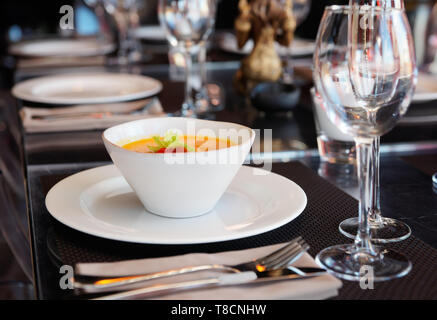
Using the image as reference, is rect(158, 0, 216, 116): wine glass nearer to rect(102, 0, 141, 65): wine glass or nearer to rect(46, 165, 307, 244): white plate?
rect(46, 165, 307, 244): white plate

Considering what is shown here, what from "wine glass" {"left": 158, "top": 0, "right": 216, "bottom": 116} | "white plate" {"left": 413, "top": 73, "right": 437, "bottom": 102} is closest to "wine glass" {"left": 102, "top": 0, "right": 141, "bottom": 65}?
"wine glass" {"left": 158, "top": 0, "right": 216, "bottom": 116}

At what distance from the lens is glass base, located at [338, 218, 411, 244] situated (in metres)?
0.73

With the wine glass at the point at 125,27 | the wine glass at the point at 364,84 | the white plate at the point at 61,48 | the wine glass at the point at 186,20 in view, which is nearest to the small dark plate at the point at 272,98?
the wine glass at the point at 186,20

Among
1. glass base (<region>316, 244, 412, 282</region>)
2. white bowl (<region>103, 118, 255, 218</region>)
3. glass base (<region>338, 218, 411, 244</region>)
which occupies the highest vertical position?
white bowl (<region>103, 118, 255, 218</region>)

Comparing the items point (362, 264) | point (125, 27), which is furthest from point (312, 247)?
point (125, 27)

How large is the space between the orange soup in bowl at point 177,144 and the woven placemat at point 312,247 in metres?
0.13

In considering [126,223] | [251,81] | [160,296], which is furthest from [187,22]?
[160,296]

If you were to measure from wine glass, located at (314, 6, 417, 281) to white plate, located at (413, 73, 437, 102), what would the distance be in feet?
2.39

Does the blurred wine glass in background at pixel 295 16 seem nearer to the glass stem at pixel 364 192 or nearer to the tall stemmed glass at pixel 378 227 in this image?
the tall stemmed glass at pixel 378 227

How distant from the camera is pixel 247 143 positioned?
0.76m

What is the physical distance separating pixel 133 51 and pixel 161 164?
1.68 meters

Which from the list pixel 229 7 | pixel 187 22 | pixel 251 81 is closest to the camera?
pixel 187 22

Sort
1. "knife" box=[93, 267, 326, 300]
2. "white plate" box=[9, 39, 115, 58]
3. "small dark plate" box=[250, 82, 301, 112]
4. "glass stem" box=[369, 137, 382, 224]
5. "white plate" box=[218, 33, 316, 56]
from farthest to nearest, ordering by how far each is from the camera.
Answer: "white plate" box=[9, 39, 115, 58] → "white plate" box=[218, 33, 316, 56] → "small dark plate" box=[250, 82, 301, 112] → "glass stem" box=[369, 137, 382, 224] → "knife" box=[93, 267, 326, 300]

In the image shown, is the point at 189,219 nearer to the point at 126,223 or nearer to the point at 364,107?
the point at 126,223
